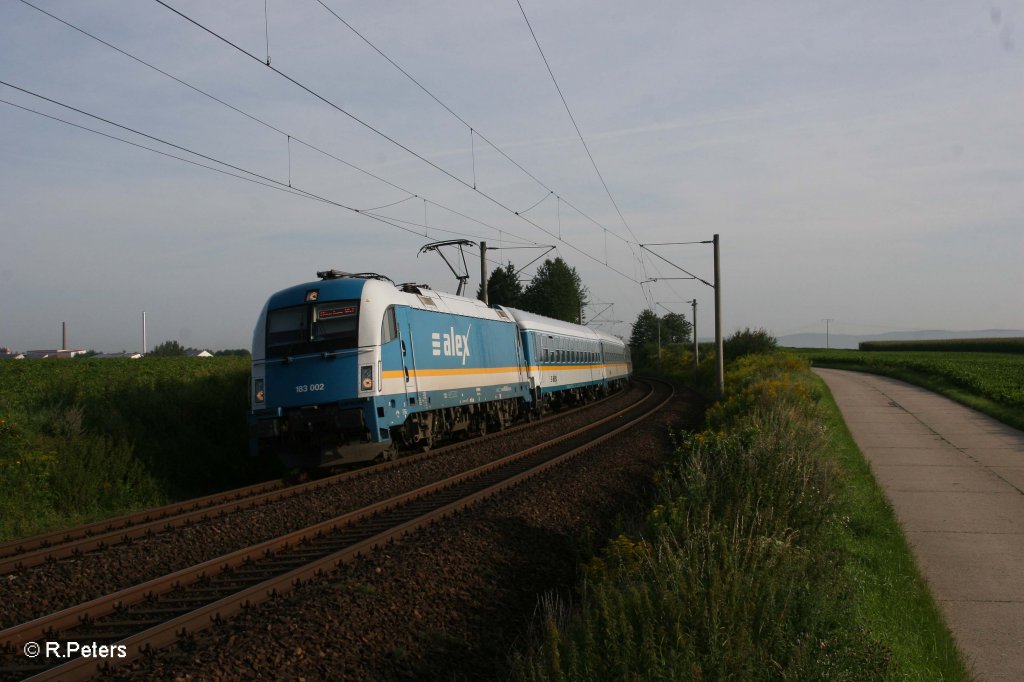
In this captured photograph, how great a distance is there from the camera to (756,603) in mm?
5195

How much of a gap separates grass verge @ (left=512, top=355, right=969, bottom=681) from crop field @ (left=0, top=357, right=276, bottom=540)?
26.6 ft

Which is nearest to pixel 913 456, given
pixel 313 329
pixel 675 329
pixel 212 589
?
pixel 313 329

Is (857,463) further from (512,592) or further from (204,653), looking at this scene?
(204,653)

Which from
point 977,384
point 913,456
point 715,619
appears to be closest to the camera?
point 715,619

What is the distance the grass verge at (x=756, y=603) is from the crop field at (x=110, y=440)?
319 inches

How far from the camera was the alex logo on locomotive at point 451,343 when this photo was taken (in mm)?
17344

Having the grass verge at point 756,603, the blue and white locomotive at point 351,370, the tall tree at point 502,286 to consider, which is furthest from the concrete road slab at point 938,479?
the tall tree at point 502,286

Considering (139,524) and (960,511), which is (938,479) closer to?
(960,511)

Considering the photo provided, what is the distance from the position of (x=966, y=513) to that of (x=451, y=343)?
34.6 ft

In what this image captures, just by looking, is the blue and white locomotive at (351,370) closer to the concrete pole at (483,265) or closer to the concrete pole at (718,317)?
the concrete pole at (483,265)

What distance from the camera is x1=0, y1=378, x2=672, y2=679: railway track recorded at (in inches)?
230

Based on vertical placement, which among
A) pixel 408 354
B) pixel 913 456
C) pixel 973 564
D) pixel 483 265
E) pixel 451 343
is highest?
pixel 483 265

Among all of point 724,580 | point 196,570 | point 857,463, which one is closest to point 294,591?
point 196,570

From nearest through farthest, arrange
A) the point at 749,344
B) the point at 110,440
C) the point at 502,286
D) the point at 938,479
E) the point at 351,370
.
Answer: the point at 938,479
the point at 110,440
the point at 351,370
the point at 749,344
the point at 502,286
